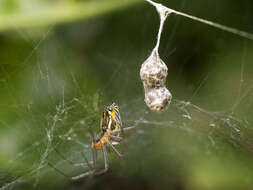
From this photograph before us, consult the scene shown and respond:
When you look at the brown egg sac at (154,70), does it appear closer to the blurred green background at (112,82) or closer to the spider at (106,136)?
the spider at (106,136)

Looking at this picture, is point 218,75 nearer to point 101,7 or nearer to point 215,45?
point 215,45

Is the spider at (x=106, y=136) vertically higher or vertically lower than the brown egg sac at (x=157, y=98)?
lower

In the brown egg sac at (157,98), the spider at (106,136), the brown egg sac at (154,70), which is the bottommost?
the spider at (106,136)

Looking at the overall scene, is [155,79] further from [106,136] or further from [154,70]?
[106,136]

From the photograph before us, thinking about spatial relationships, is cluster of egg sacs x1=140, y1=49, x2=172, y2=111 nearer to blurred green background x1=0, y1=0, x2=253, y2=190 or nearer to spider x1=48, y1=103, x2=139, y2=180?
spider x1=48, y1=103, x2=139, y2=180

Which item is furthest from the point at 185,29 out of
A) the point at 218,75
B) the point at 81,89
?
the point at 81,89

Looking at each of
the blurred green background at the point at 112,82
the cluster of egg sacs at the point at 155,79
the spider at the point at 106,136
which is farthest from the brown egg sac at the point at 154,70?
the blurred green background at the point at 112,82

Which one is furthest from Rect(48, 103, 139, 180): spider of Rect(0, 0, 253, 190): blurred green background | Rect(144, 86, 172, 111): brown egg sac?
Rect(144, 86, 172, 111): brown egg sac
